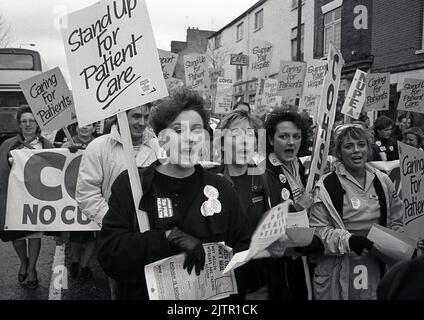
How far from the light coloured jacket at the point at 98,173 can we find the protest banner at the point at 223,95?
Result: 8472mm

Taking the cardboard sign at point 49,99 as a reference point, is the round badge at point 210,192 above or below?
below

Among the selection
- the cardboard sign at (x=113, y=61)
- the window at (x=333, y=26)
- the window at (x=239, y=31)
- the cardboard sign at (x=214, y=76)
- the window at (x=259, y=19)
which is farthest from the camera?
the window at (x=239, y=31)

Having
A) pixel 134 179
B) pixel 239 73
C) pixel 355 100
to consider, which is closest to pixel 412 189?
pixel 134 179

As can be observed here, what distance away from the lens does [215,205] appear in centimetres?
226

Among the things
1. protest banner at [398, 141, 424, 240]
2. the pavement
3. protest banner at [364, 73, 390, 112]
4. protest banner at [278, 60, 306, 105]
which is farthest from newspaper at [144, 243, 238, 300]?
protest banner at [278, 60, 306, 105]

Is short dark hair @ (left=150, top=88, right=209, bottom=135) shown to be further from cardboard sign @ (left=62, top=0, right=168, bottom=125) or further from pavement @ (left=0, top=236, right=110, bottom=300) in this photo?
pavement @ (left=0, top=236, right=110, bottom=300)

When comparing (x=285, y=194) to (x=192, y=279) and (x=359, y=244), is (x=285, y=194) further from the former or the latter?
(x=192, y=279)

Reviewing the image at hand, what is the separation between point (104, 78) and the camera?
245 cm

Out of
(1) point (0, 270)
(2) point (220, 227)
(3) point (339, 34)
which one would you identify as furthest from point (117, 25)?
(3) point (339, 34)

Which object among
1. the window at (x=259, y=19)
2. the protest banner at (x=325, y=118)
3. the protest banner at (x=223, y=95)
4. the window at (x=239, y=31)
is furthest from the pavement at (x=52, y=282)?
the window at (x=239, y=31)

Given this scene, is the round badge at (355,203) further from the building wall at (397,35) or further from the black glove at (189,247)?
the building wall at (397,35)

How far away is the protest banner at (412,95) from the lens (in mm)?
8547

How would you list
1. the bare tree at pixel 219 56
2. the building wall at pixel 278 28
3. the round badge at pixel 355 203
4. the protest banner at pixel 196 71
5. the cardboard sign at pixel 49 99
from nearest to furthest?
the round badge at pixel 355 203, the cardboard sign at pixel 49 99, the protest banner at pixel 196 71, the building wall at pixel 278 28, the bare tree at pixel 219 56

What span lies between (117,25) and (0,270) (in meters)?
4.16
